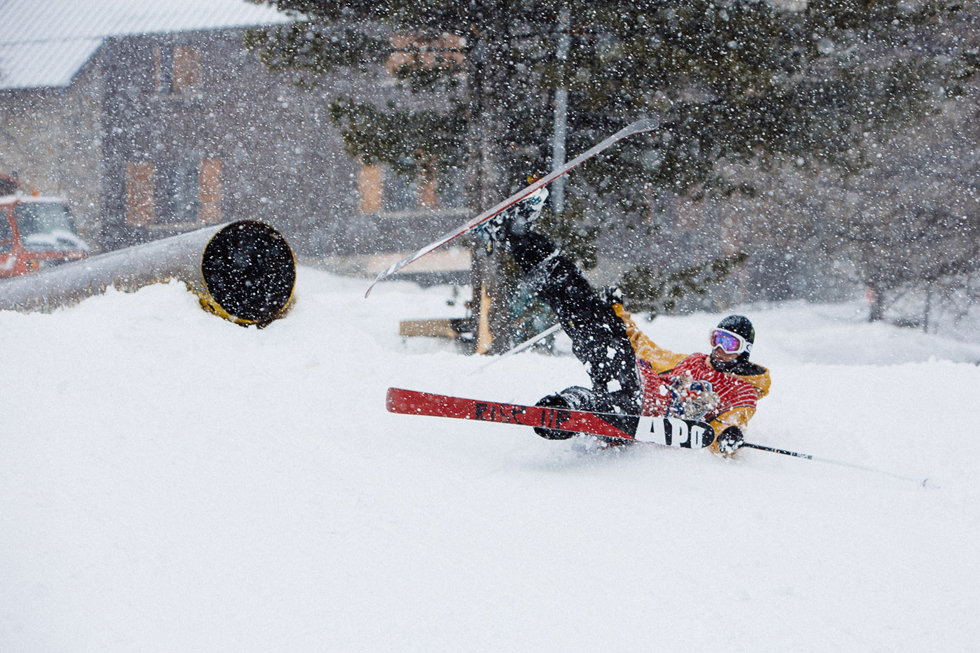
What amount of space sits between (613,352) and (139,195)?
825 inches

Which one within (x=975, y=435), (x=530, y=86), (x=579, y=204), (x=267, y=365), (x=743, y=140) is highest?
(x=530, y=86)

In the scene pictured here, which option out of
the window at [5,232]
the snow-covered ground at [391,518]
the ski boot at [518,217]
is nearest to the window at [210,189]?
the window at [5,232]

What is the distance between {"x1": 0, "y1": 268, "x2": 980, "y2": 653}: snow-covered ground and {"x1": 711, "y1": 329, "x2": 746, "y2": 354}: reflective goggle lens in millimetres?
751

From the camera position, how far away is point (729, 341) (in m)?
4.52

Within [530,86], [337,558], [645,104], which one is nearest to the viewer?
[337,558]

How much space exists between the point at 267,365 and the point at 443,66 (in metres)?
4.74

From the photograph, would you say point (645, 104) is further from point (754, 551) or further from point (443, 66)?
point (754, 551)

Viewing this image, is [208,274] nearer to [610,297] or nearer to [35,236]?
[610,297]

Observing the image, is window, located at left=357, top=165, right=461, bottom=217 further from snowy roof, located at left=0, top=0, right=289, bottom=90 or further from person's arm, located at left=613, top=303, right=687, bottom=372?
person's arm, located at left=613, top=303, right=687, bottom=372

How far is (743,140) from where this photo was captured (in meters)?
7.64

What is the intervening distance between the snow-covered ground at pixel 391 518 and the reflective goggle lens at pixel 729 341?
751mm

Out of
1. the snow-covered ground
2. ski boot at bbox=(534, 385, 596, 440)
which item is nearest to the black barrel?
the snow-covered ground

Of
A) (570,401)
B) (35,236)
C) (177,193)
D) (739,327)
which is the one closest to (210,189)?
(177,193)

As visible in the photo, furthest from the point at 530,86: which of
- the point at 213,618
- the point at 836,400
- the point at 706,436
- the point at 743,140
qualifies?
the point at 213,618
